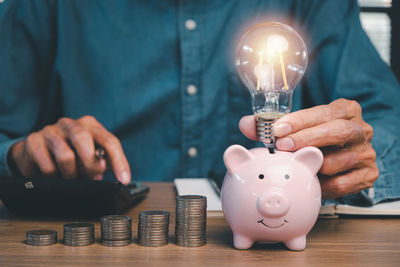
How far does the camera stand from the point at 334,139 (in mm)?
764

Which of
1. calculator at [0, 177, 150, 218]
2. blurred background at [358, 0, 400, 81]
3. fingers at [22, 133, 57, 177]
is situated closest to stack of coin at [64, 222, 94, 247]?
calculator at [0, 177, 150, 218]

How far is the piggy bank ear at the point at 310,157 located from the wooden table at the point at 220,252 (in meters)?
0.13

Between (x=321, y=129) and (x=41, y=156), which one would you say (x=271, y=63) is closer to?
(x=321, y=129)

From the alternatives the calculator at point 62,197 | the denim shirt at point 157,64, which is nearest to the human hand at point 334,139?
the calculator at point 62,197

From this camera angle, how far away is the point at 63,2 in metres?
1.51

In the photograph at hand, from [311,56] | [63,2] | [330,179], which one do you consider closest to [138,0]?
[63,2]

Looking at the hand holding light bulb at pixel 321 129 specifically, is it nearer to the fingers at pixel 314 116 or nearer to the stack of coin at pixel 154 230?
the fingers at pixel 314 116

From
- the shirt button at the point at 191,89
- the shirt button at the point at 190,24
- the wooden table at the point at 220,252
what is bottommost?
the wooden table at the point at 220,252

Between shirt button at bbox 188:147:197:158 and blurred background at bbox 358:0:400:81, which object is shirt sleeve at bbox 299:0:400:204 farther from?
blurred background at bbox 358:0:400:81

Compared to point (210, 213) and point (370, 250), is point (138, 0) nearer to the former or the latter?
point (210, 213)

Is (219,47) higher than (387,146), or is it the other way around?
(219,47)

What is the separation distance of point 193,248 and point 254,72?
0.32 meters

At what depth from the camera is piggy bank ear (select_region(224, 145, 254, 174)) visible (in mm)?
647

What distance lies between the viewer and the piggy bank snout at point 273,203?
61cm
